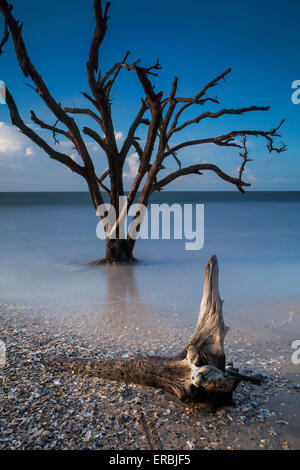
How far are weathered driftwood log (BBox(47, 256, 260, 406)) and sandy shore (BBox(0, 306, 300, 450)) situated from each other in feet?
0.28

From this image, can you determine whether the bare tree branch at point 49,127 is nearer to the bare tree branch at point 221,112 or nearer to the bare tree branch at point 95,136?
the bare tree branch at point 95,136

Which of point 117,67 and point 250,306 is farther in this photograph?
point 117,67

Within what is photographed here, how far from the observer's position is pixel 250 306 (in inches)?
212

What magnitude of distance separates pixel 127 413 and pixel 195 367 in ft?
1.93

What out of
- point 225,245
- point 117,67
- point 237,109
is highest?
point 117,67

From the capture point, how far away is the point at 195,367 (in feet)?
8.52

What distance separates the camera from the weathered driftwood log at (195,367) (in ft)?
8.30

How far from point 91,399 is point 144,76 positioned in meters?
5.68
